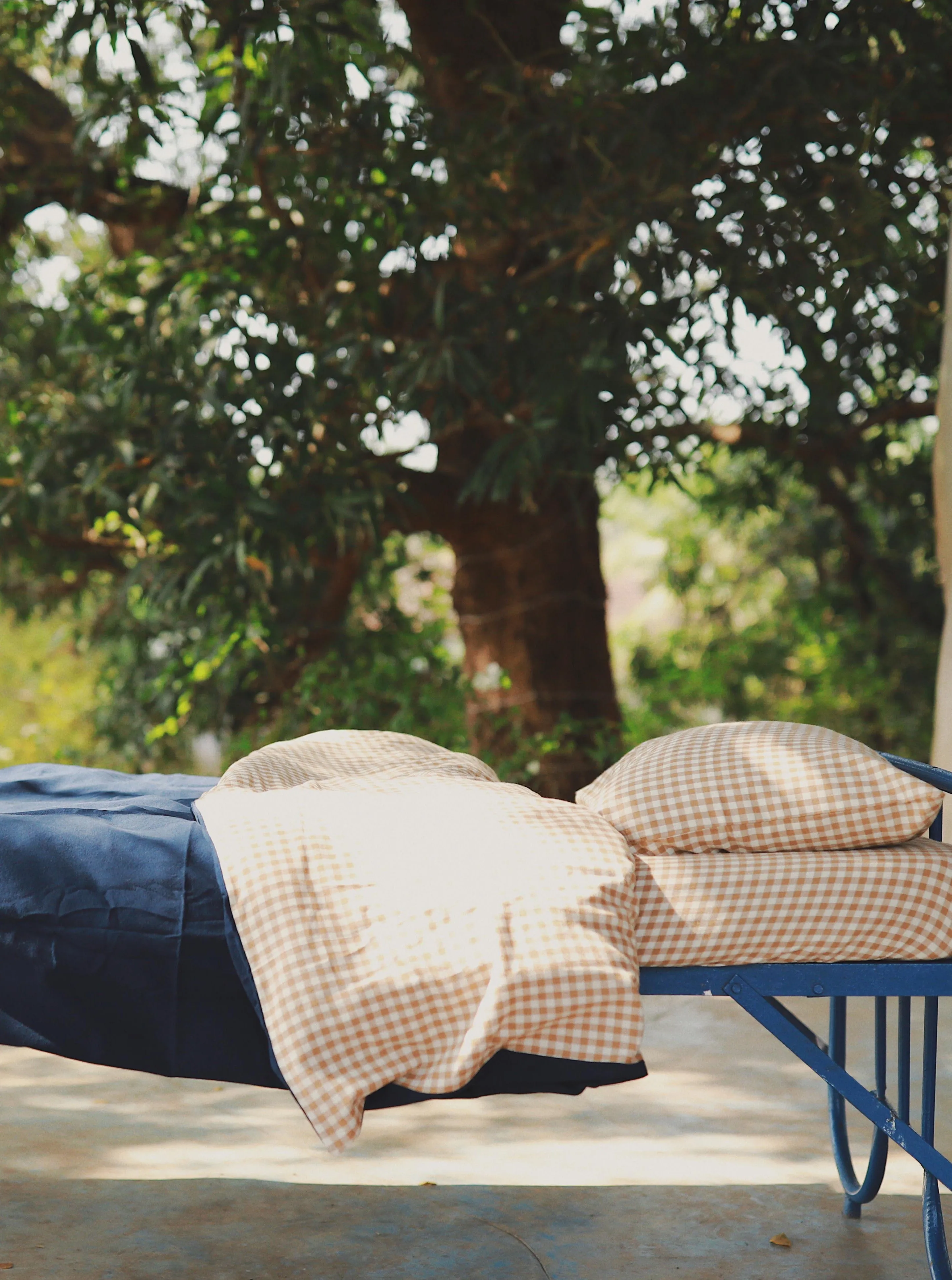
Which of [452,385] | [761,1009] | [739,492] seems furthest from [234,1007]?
[739,492]

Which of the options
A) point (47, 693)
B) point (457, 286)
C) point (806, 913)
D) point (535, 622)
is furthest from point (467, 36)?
point (47, 693)

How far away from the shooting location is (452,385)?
3406mm

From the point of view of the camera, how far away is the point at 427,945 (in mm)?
1423

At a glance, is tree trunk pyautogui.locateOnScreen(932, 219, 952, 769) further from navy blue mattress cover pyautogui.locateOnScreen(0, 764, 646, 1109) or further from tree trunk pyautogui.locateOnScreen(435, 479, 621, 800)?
navy blue mattress cover pyautogui.locateOnScreen(0, 764, 646, 1109)

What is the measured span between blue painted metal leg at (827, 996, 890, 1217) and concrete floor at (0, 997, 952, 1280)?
40 mm

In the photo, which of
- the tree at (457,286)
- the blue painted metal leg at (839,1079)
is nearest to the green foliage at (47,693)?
the tree at (457,286)

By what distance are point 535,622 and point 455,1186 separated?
8.33 ft

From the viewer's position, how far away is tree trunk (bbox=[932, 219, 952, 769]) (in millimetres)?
3150

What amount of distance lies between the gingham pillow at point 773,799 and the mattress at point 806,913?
0.03 m

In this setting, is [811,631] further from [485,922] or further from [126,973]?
[126,973]

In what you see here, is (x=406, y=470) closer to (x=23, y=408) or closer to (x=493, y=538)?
(x=493, y=538)

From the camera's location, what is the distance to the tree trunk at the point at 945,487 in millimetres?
3150

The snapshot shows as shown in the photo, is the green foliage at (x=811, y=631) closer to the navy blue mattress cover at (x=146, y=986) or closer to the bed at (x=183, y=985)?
the bed at (x=183, y=985)

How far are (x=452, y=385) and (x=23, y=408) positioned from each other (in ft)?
5.13
